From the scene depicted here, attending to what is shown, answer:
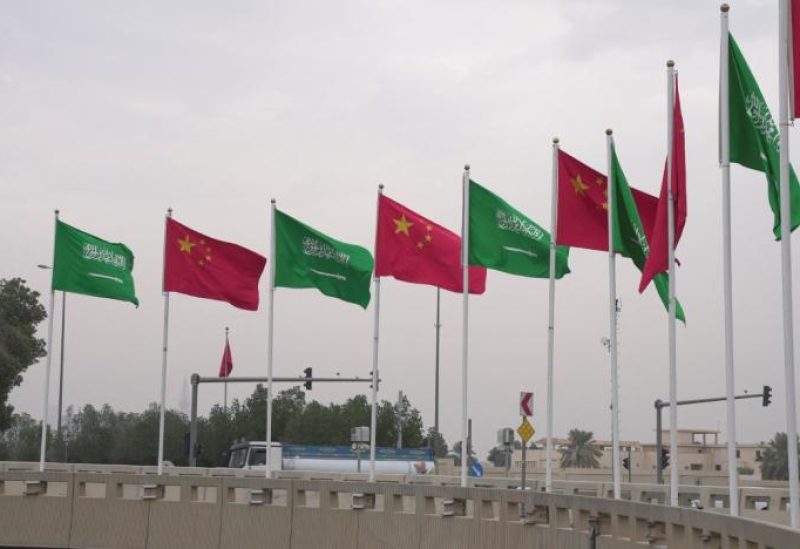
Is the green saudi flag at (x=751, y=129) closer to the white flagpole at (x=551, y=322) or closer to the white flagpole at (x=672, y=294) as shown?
the white flagpole at (x=672, y=294)

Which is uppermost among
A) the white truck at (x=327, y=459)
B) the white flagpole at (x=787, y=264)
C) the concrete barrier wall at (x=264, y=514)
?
the white flagpole at (x=787, y=264)

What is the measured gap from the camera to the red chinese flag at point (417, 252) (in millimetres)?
25375

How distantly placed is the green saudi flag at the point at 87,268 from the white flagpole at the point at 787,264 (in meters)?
15.8

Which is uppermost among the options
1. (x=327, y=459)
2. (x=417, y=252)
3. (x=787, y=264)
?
(x=417, y=252)

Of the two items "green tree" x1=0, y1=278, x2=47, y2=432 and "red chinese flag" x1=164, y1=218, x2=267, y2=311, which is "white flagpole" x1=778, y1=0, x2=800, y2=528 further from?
"green tree" x1=0, y1=278, x2=47, y2=432

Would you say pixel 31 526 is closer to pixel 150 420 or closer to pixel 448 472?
pixel 448 472

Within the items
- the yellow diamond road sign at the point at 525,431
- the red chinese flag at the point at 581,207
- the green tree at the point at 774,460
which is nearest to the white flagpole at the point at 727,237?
the red chinese flag at the point at 581,207

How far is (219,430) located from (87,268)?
70.2 metres

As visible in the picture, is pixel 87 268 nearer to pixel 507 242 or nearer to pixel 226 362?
pixel 507 242

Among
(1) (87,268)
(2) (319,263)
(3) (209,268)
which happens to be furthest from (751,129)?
(1) (87,268)

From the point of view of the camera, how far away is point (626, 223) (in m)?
20.8

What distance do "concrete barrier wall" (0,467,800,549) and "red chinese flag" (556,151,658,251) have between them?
4436 millimetres

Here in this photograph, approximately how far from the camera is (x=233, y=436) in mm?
94000

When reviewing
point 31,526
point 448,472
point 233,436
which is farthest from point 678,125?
point 233,436
